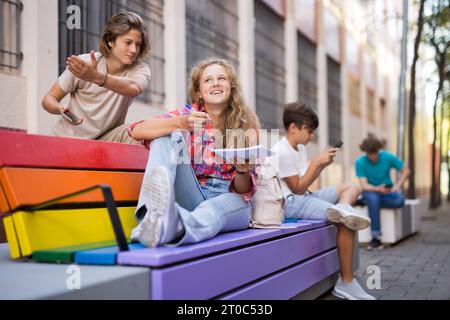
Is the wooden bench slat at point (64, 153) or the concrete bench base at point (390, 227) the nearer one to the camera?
the wooden bench slat at point (64, 153)

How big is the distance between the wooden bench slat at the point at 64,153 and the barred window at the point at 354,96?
20.9 metres

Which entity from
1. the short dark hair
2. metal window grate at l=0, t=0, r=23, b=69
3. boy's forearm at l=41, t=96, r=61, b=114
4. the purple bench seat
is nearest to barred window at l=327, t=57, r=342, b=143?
metal window grate at l=0, t=0, r=23, b=69

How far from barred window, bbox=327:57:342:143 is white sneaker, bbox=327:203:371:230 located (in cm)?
1587

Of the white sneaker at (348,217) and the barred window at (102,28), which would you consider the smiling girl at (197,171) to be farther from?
the barred window at (102,28)

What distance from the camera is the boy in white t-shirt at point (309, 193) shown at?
444 cm

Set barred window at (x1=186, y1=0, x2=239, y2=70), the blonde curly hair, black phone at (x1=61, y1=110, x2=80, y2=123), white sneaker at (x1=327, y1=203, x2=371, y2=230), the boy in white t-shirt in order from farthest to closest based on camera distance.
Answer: barred window at (x1=186, y1=0, x2=239, y2=70) < the boy in white t-shirt < white sneaker at (x1=327, y1=203, x2=371, y2=230) < the blonde curly hair < black phone at (x1=61, y1=110, x2=80, y2=123)

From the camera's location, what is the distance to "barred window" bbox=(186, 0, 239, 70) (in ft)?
34.5

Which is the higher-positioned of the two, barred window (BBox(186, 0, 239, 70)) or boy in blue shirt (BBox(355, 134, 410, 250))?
barred window (BBox(186, 0, 239, 70))

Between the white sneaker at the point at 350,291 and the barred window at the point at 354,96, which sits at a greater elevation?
the barred window at the point at 354,96

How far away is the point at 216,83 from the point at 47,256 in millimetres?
1721

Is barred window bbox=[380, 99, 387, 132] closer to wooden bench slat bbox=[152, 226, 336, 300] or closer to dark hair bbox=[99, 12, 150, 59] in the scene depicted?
wooden bench slat bbox=[152, 226, 336, 300]

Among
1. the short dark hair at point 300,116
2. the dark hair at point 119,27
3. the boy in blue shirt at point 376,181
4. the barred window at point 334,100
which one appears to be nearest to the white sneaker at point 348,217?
the short dark hair at point 300,116

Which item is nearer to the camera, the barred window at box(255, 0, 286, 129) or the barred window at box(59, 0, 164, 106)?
the barred window at box(59, 0, 164, 106)
